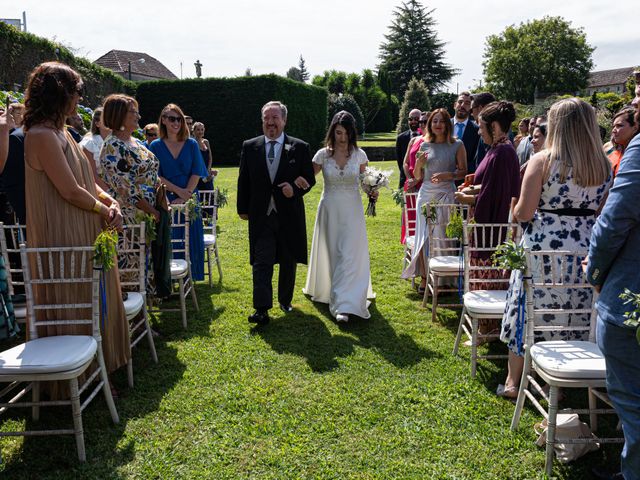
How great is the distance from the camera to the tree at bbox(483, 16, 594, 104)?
188 ft

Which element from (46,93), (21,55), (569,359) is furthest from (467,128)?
(21,55)

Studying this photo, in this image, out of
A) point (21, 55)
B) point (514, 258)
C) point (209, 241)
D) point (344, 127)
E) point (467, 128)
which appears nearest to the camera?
point (514, 258)

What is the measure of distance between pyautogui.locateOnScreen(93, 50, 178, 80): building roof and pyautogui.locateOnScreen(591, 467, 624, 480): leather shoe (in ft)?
183

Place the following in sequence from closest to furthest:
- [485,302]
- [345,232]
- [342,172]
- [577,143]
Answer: [577,143], [485,302], [342,172], [345,232]

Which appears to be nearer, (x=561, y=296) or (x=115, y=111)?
(x=561, y=296)

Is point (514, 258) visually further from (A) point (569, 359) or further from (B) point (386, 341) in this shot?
(B) point (386, 341)

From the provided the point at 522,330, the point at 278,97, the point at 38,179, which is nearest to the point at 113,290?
the point at 38,179

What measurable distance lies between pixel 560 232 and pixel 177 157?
14.6 feet

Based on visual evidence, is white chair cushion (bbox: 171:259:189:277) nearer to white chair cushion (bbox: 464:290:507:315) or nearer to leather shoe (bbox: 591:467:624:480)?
white chair cushion (bbox: 464:290:507:315)

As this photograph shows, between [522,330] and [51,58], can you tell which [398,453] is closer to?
[522,330]

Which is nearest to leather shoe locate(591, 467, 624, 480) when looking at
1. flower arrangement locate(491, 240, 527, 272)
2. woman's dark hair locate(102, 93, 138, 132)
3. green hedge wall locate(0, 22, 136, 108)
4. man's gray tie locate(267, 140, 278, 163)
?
flower arrangement locate(491, 240, 527, 272)

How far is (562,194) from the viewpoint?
3.56m

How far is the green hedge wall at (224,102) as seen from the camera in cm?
2758

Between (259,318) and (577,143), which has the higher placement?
(577,143)
